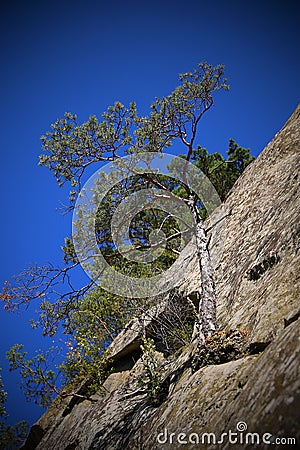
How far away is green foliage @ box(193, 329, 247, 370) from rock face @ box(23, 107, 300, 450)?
0.68 feet

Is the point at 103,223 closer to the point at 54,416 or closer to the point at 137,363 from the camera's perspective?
the point at 137,363

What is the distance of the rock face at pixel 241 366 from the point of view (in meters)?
2.86

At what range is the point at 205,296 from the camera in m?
6.43

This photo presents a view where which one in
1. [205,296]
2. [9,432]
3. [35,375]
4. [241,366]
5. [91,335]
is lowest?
[241,366]

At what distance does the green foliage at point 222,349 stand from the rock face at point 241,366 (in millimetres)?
208

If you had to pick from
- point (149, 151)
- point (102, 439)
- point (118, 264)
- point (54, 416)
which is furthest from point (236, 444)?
point (54, 416)

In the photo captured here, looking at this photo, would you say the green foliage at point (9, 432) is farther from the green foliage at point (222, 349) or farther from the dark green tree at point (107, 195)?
the green foliage at point (222, 349)

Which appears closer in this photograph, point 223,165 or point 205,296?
Answer: point 205,296

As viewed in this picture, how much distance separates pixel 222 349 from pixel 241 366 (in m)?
0.96

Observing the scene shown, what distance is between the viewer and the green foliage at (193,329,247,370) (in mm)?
4782

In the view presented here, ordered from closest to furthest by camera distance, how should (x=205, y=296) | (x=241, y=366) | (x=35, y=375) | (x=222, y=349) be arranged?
(x=241, y=366)
(x=222, y=349)
(x=205, y=296)
(x=35, y=375)

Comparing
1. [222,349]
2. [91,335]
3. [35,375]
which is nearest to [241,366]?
[222,349]

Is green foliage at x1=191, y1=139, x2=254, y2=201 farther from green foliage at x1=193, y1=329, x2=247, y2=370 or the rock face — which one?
green foliage at x1=193, y1=329, x2=247, y2=370

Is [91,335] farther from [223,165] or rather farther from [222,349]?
[223,165]
